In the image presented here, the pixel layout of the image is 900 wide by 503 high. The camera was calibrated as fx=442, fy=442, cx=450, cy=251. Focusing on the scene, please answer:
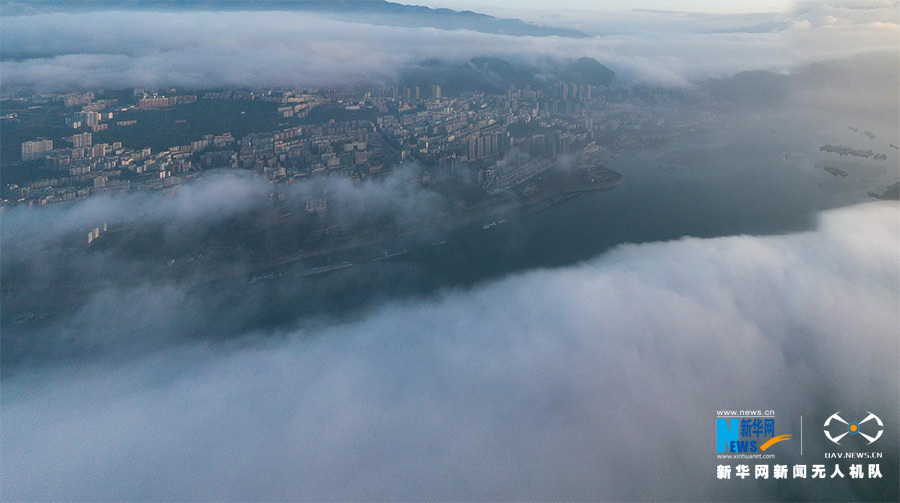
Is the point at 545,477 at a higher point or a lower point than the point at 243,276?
lower

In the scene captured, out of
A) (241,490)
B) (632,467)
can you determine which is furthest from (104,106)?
(632,467)

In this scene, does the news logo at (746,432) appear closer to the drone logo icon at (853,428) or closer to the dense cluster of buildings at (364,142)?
the drone logo icon at (853,428)

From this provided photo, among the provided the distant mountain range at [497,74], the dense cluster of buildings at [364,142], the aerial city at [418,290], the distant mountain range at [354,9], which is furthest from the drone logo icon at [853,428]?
the distant mountain range at [354,9]

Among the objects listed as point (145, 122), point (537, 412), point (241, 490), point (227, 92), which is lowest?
point (241, 490)

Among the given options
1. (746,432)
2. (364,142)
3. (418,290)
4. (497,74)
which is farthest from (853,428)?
(497,74)

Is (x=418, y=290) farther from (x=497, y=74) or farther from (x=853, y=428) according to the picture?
(x=497, y=74)

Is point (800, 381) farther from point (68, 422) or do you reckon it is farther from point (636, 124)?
point (636, 124)

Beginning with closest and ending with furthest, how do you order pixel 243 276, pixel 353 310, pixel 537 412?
pixel 537 412
pixel 353 310
pixel 243 276
